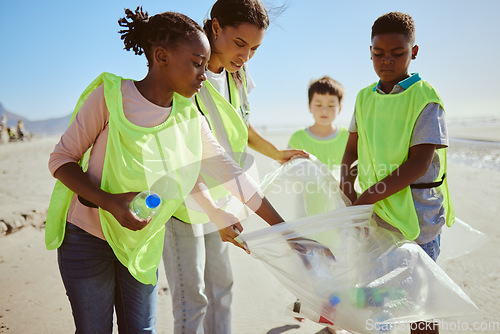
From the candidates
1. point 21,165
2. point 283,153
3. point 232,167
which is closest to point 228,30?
point 232,167

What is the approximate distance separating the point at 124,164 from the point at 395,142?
132 cm

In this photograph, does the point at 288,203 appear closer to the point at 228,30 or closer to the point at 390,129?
the point at 390,129

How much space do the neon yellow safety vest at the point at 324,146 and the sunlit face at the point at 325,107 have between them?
0.17 meters

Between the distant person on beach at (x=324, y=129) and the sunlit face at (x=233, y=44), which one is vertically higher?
the sunlit face at (x=233, y=44)

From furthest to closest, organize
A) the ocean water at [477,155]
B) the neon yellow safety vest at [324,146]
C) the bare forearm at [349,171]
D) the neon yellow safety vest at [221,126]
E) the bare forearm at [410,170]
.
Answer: the ocean water at [477,155] → the neon yellow safety vest at [324,146] → the bare forearm at [349,171] → the neon yellow safety vest at [221,126] → the bare forearm at [410,170]

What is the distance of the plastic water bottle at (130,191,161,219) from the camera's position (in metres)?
1.44

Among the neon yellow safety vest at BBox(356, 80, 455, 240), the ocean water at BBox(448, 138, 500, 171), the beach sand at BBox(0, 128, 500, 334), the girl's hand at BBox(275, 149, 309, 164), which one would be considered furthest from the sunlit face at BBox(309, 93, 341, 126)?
the ocean water at BBox(448, 138, 500, 171)

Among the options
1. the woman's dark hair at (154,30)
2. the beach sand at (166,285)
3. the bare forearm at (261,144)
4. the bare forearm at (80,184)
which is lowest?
the beach sand at (166,285)

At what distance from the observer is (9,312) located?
9.77 ft

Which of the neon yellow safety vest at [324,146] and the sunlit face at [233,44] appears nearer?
the sunlit face at [233,44]

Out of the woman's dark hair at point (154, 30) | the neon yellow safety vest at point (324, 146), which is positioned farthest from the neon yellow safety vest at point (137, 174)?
the neon yellow safety vest at point (324, 146)

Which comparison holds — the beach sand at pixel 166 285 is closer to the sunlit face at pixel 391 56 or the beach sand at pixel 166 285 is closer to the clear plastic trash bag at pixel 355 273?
the clear plastic trash bag at pixel 355 273

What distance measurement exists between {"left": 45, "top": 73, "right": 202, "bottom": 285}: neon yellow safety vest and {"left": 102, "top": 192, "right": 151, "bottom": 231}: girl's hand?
0.08m

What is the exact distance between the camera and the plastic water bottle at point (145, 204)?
144 cm
